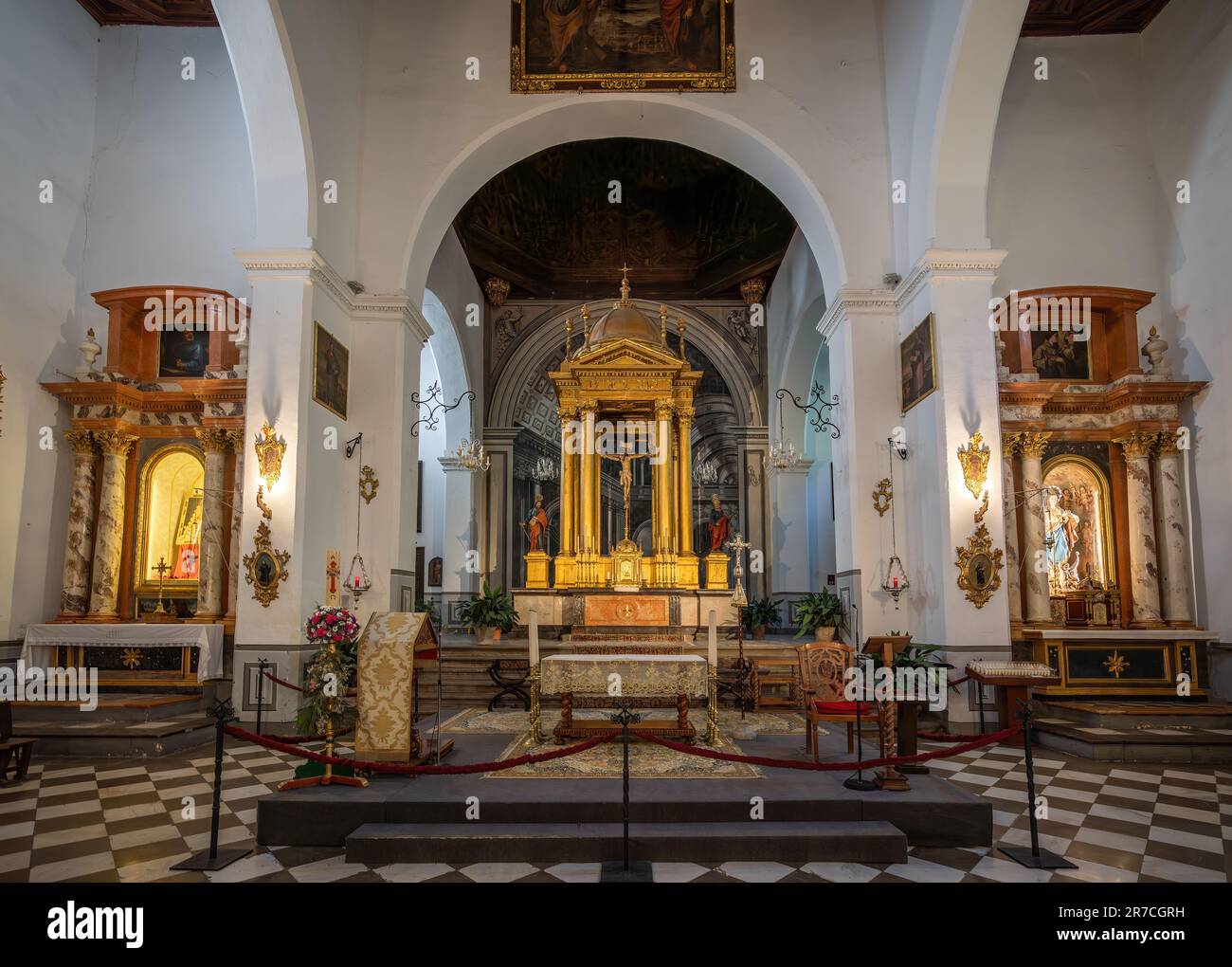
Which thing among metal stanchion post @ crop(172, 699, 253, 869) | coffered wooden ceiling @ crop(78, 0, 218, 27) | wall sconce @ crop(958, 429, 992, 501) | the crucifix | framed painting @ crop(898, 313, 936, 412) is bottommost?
metal stanchion post @ crop(172, 699, 253, 869)

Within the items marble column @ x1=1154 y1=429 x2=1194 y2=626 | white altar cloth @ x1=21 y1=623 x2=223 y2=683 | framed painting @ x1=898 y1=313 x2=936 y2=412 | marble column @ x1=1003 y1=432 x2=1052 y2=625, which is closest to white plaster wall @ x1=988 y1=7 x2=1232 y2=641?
marble column @ x1=1154 y1=429 x2=1194 y2=626

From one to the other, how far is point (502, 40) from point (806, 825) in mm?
10661

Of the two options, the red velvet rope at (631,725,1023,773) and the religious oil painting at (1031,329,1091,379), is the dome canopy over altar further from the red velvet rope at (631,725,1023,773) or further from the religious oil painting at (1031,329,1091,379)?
the red velvet rope at (631,725,1023,773)

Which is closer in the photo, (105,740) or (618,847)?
(618,847)

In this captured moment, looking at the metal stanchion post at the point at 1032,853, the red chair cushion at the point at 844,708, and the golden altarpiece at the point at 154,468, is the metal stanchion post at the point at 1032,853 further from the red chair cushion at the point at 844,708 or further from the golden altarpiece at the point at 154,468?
the golden altarpiece at the point at 154,468

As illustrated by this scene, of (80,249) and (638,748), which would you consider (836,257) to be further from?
(80,249)

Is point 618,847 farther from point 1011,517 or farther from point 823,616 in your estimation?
point 1011,517

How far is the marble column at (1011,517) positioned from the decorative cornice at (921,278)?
2119mm

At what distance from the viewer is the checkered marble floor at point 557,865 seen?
441 cm

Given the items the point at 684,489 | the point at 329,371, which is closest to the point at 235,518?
the point at 329,371

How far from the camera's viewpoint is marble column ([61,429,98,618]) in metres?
9.98

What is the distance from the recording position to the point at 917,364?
9672 mm

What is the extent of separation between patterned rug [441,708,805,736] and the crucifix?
4078 mm

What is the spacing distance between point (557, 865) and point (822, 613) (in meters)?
6.42
